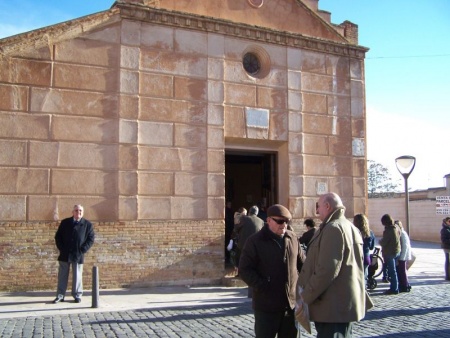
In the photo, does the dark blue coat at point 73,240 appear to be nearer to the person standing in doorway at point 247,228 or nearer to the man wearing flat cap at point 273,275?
the person standing in doorway at point 247,228

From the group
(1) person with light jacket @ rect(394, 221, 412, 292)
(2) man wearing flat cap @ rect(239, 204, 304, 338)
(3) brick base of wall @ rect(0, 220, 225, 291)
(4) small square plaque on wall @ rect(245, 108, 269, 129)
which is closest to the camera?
(2) man wearing flat cap @ rect(239, 204, 304, 338)

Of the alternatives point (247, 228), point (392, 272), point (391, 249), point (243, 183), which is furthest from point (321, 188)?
point (243, 183)

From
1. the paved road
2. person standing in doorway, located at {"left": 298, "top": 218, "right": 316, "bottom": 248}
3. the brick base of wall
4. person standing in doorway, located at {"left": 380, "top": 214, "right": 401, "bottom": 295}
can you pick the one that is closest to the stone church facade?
the brick base of wall

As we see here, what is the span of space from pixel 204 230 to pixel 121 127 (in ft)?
10.5

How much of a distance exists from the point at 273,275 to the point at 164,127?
782 cm

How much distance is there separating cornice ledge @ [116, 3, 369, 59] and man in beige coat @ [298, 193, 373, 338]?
915 cm

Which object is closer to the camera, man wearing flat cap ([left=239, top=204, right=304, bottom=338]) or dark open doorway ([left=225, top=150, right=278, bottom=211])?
man wearing flat cap ([left=239, top=204, right=304, bottom=338])

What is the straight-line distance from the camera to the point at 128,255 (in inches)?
466

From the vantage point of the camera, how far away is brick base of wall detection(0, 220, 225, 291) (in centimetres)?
1088

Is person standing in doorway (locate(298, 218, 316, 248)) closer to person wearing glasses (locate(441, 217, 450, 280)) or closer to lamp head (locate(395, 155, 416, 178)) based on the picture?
lamp head (locate(395, 155, 416, 178))

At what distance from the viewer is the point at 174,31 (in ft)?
42.0

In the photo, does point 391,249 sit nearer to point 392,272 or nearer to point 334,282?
point 392,272

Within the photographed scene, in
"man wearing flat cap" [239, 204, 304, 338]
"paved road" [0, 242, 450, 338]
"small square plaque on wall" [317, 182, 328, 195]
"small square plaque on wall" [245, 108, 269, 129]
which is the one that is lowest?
"paved road" [0, 242, 450, 338]

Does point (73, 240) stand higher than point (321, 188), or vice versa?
point (321, 188)
